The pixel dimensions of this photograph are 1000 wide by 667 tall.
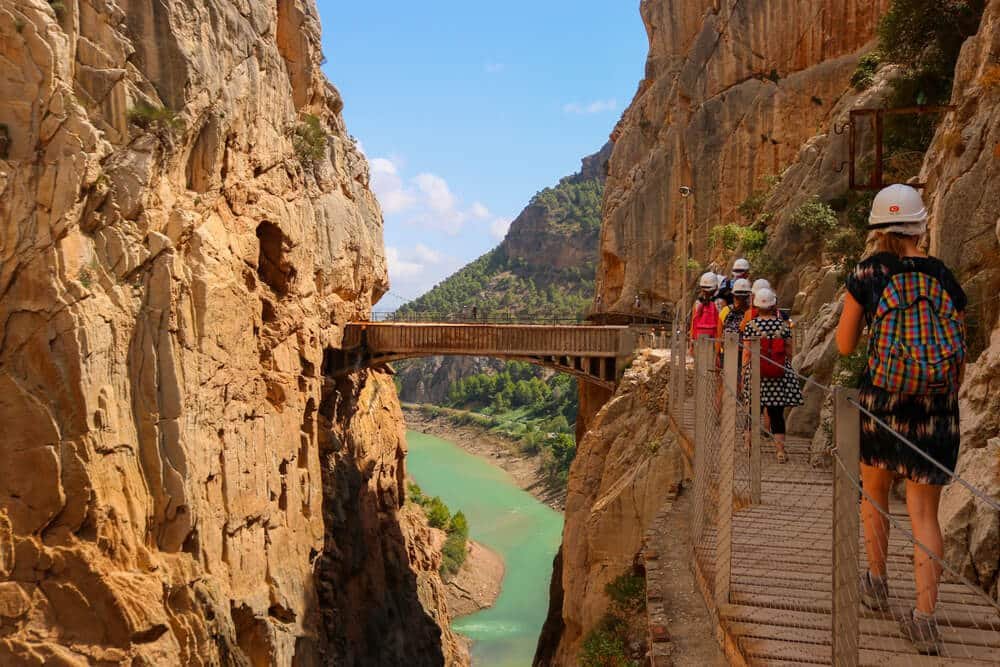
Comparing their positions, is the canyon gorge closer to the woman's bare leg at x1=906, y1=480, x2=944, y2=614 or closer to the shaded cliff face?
the woman's bare leg at x1=906, y1=480, x2=944, y2=614

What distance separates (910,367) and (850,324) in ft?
1.27

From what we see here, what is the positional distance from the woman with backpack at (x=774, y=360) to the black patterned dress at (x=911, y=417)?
3.20 m

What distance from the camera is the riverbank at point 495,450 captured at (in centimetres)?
5328

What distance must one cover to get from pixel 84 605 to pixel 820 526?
485 inches

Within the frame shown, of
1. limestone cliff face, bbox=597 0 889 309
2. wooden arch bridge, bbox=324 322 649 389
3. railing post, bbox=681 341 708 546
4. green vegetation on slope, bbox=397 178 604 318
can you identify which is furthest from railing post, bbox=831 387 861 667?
green vegetation on slope, bbox=397 178 604 318

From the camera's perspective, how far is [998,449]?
474 cm

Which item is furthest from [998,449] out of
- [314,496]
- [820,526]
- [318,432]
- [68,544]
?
[318,432]

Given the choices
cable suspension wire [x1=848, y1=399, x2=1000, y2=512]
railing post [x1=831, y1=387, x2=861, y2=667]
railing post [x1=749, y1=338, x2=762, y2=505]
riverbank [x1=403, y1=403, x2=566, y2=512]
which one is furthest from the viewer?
riverbank [x1=403, y1=403, x2=566, y2=512]

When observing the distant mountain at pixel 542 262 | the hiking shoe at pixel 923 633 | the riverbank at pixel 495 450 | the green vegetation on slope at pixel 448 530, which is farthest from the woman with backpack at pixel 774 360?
the distant mountain at pixel 542 262

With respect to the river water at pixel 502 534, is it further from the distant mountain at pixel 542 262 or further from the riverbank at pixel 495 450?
the distant mountain at pixel 542 262

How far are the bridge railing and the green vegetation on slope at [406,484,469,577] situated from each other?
3021cm

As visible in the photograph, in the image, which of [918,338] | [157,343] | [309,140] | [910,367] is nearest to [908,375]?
[910,367]

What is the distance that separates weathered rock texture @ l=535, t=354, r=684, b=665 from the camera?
39.0 feet

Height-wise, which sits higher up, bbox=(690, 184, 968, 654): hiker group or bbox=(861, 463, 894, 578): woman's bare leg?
bbox=(690, 184, 968, 654): hiker group
